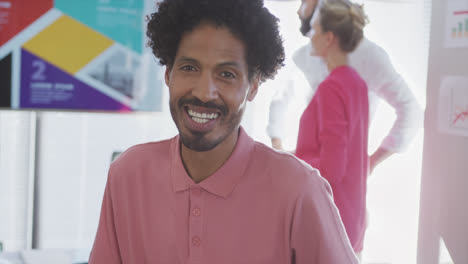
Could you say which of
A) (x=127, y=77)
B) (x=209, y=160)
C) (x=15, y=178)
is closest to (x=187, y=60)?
(x=209, y=160)

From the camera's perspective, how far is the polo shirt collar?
1105mm

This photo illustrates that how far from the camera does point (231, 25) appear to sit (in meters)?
1.13

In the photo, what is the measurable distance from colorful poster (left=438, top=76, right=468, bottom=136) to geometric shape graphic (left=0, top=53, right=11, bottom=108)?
2.30 meters

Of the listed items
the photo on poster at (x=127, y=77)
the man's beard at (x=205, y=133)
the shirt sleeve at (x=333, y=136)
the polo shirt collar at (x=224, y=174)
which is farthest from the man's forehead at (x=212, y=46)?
the photo on poster at (x=127, y=77)

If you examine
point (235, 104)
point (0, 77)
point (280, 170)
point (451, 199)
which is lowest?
point (451, 199)

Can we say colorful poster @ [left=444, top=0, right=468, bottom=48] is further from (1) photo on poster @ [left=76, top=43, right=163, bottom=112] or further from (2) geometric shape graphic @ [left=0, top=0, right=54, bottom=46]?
(2) geometric shape graphic @ [left=0, top=0, right=54, bottom=46]

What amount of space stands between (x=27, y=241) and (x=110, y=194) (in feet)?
6.33

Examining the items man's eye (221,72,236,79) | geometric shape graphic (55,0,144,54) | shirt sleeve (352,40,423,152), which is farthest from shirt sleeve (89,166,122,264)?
geometric shape graphic (55,0,144,54)

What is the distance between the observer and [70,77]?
2857mm

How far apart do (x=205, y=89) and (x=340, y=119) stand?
1308 millimetres

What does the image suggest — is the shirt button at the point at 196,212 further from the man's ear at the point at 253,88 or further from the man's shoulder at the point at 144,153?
the man's ear at the point at 253,88

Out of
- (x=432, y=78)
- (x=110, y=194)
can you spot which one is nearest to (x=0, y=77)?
(x=110, y=194)

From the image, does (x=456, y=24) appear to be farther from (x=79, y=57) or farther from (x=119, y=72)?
(x=79, y=57)

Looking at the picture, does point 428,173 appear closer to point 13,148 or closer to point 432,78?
point 432,78
